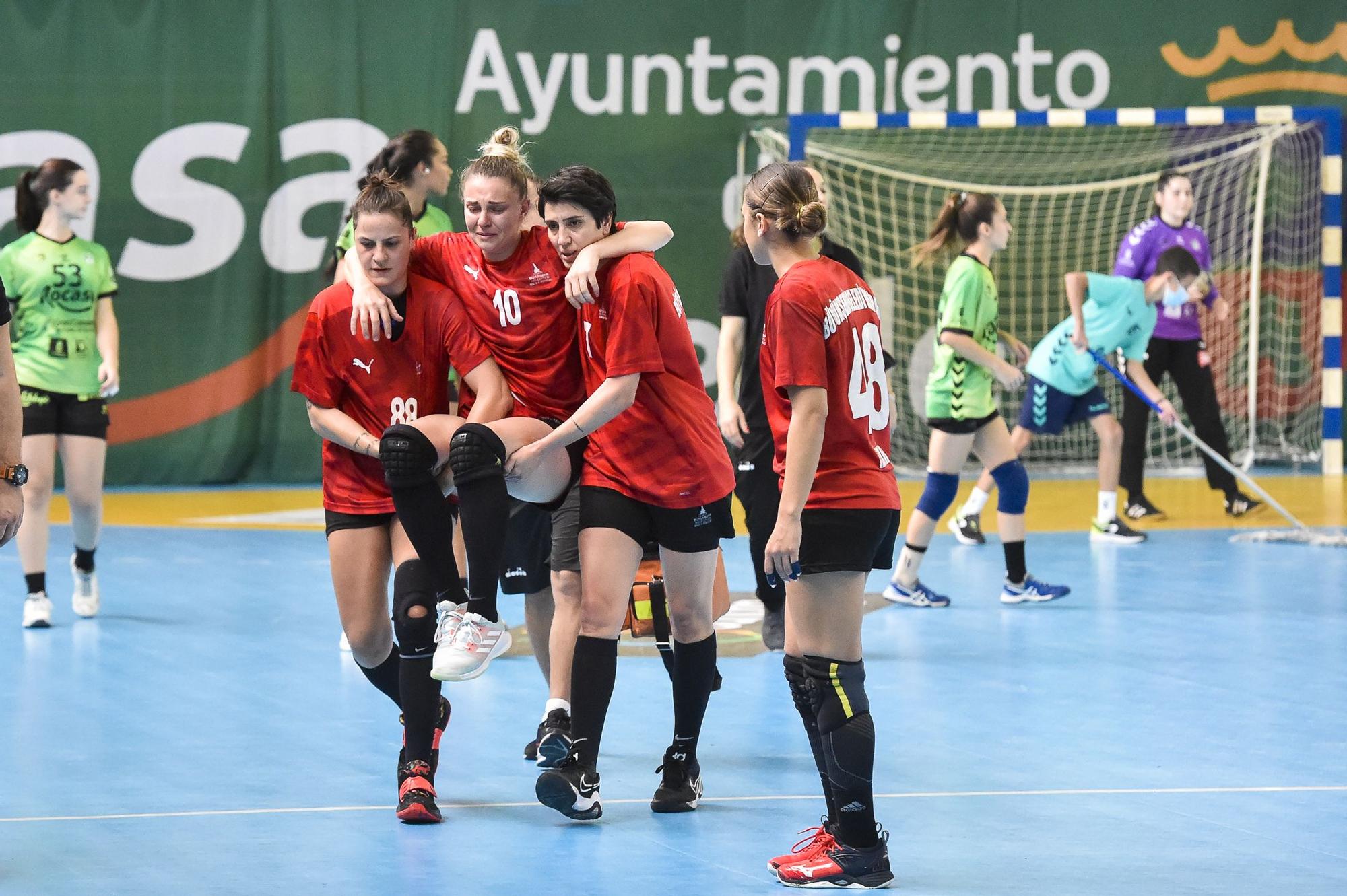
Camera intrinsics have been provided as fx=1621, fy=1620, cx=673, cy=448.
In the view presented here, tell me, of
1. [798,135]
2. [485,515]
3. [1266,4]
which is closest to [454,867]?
[485,515]

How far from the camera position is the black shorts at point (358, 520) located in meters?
4.39

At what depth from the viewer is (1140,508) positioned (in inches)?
404

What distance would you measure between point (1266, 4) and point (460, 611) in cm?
1068

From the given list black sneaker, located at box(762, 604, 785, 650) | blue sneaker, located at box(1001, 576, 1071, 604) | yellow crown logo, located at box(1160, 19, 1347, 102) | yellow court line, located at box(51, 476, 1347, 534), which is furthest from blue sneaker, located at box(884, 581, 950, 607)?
yellow crown logo, located at box(1160, 19, 1347, 102)

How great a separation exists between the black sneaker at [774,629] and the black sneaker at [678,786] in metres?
2.06

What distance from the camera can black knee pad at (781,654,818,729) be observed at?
12.7 feet

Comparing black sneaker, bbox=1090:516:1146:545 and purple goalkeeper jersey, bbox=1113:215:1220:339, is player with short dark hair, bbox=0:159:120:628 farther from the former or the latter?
purple goalkeeper jersey, bbox=1113:215:1220:339

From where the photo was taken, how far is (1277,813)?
4352 millimetres

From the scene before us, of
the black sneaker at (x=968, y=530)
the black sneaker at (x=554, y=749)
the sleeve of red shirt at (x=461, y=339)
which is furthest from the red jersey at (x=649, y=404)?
the black sneaker at (x=968, y=530)

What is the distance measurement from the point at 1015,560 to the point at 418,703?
3926 millimetres

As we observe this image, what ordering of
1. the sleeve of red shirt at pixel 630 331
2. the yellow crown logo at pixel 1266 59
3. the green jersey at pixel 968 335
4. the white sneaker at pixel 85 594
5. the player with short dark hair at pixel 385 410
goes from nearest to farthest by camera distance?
the sleeve of red shirt at pixel 630 331 → the player with short dark hair at pixel 385 410 → the white sneaker at pixel 85 594 → the green jersey at pixel 968 335 → the yellow crown logo at pixel 1266 59

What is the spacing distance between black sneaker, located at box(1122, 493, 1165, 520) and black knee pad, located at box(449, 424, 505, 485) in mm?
7007

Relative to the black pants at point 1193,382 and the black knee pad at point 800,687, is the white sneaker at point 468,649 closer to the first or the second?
the black knee pad at point 800,687

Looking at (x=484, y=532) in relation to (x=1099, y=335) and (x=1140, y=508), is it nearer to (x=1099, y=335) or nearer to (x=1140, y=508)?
(x=1099, y=335)
